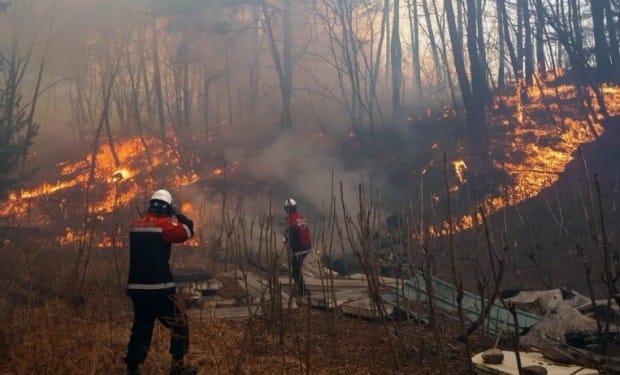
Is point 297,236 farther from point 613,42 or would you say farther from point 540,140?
point 613,42

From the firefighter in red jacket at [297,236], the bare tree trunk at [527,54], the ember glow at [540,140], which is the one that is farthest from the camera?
the bare tree trunk at [527,54]

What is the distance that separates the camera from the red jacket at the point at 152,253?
17.1 ft

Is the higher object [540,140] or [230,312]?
[540,140]

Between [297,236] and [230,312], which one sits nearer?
[230,312]

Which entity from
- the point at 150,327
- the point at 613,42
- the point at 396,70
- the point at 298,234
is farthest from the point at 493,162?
the point at 150,327

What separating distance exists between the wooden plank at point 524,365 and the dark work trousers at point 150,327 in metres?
2.71

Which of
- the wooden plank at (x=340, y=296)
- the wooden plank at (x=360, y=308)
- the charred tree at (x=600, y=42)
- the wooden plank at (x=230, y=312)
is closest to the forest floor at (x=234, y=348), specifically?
the wooden plank at (x=360, y=308)

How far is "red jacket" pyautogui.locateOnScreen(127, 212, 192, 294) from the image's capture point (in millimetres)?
5211

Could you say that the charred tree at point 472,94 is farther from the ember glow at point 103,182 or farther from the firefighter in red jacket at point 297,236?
Answer: the ember glow at point 103,182

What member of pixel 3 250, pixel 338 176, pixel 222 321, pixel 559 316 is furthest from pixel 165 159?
pixel 559 316

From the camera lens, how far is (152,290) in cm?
518

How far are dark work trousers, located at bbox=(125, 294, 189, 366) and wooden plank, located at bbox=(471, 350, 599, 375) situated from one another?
107 inches

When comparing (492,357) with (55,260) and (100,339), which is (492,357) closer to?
(100,339)

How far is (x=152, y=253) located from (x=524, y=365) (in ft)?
11.7
